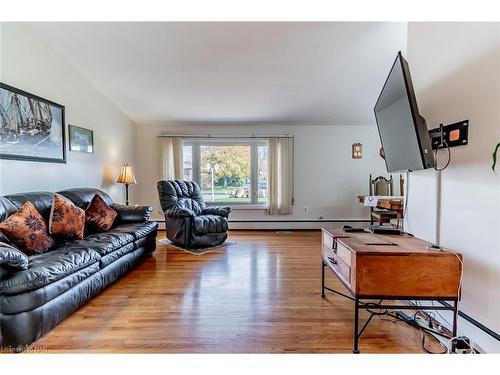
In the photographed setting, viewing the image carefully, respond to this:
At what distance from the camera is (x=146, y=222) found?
3494mm

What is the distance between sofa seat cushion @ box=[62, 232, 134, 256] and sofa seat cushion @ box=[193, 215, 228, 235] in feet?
3.44

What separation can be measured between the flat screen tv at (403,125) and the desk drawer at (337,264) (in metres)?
0.77

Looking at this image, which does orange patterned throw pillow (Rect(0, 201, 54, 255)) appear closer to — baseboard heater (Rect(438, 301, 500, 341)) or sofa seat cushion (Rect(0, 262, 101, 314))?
sofa seat cushion (Rect(0, 262, 101, 314))

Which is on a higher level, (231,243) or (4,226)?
(4,226)

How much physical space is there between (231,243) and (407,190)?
105 inches

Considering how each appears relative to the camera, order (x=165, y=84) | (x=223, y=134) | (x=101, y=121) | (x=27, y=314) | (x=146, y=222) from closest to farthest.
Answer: (x=27, y=314)
(x=146, y=222)
(x=165, y=84)
(x=101, y=121)
(x=223, y=134)

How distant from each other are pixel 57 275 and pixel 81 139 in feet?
8.02

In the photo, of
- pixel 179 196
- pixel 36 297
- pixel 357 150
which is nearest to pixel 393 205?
pixel 357 150

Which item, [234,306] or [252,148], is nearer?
[234,306]

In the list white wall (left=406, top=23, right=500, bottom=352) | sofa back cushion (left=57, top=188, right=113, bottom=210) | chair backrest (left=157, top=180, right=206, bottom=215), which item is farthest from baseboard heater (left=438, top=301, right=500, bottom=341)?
sofa back cushion (left=57, top=188, right=113, bottom=210)

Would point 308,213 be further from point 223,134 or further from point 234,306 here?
point 234,306

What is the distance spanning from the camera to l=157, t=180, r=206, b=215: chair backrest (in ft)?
13.4

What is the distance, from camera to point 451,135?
68.6 inches
